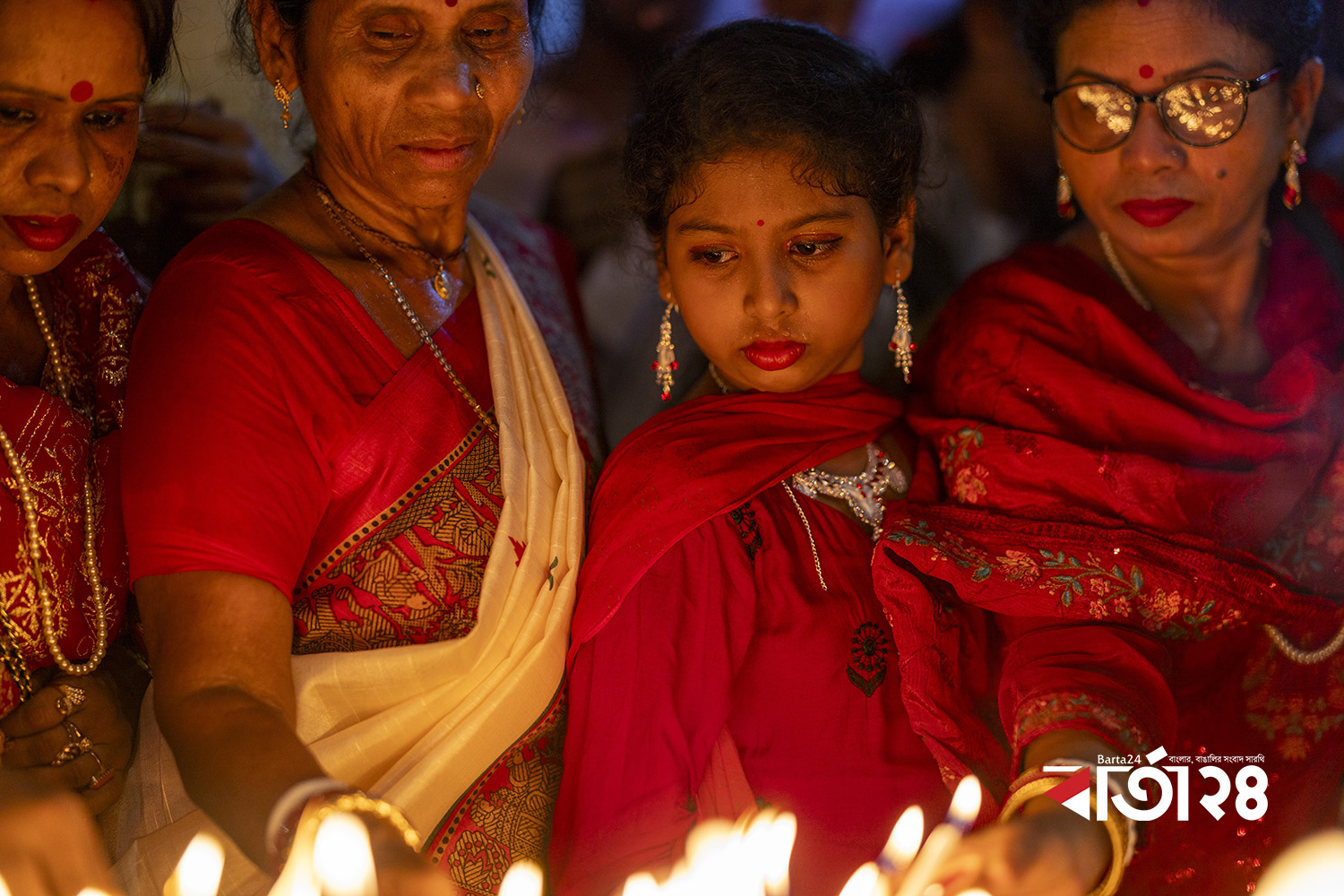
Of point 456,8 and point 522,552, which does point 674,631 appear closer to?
point 522,552

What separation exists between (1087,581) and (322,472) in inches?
53.8

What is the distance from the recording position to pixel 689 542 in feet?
7.11

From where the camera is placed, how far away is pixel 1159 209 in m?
2.34

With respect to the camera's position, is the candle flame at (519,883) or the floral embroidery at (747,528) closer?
the candle flame at (519,883)

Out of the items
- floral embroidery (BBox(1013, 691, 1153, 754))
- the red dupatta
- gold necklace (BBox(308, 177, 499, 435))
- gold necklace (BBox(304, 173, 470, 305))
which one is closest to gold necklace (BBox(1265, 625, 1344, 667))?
floral embroidery (BBox(1013, 691, 1153, 754))

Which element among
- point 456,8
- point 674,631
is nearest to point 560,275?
point 456,8

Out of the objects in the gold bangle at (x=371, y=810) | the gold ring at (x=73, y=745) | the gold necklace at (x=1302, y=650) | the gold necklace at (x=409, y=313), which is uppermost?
the gold necklace at (x=409, y=313)

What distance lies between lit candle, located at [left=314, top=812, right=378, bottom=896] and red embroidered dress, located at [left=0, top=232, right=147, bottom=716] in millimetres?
917

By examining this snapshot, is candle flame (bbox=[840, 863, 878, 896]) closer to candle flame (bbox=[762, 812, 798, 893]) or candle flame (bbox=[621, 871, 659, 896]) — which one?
candle flame (bbox=[762, 812, 798, 893])

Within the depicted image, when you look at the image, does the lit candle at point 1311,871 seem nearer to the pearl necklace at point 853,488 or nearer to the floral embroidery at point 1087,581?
the floral embroidery at point 1087,581

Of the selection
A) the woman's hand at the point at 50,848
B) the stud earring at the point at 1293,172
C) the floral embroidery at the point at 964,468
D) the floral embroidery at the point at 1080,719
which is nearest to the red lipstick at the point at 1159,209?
the stud earring at the point at 1293,172

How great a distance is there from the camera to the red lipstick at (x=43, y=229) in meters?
1.89

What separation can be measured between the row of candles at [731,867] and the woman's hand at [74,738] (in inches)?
20.9

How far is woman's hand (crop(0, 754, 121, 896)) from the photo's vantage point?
5.04 ft
